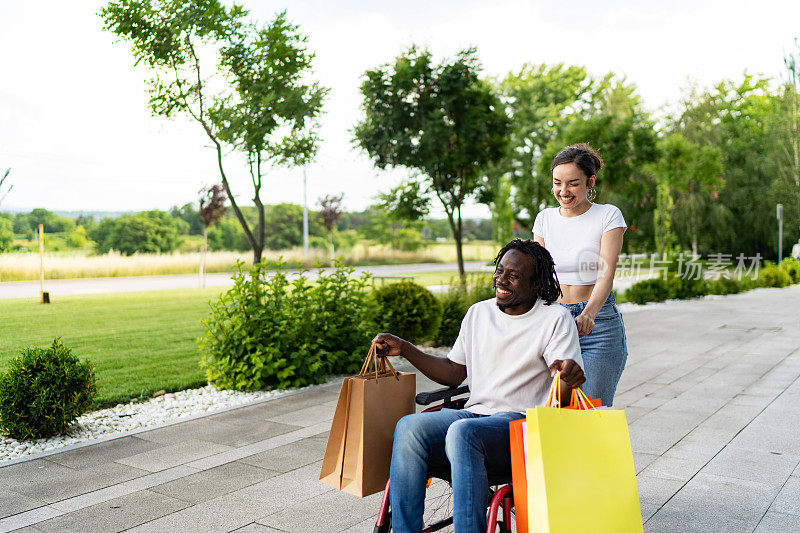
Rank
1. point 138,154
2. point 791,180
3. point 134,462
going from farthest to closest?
point 791,180 < point 138,154 < point 134,462

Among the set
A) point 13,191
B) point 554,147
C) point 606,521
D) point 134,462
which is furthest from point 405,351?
point 554,147

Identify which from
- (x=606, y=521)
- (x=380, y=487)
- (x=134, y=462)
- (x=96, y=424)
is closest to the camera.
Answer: (x=606, y=521)

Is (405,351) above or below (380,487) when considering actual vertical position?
above

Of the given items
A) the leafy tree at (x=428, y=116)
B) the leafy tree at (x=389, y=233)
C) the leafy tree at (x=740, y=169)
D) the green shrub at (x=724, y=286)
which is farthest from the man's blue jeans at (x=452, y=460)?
the leafy tree at (x=740, y=169)

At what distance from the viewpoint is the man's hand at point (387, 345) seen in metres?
2.44

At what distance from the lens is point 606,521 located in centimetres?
199

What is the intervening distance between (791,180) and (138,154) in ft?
98.8

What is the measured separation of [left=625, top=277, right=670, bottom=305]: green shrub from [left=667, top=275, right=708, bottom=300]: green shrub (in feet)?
1.09

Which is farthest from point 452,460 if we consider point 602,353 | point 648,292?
point 648,292

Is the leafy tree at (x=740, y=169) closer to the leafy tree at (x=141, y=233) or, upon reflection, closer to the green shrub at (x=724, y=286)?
the green shrub at (x=724, y=286)

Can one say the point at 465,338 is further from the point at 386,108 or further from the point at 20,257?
the point at 386,108

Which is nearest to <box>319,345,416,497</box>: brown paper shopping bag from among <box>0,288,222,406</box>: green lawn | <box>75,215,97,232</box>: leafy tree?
<box>0,288,222,406</box>: green lawn

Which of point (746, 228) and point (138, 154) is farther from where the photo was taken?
point (746, 228)

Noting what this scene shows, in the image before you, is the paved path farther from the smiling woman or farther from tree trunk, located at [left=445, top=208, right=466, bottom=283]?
tree trunk, located at [left=445, top=208, right=466, bottom=283]
